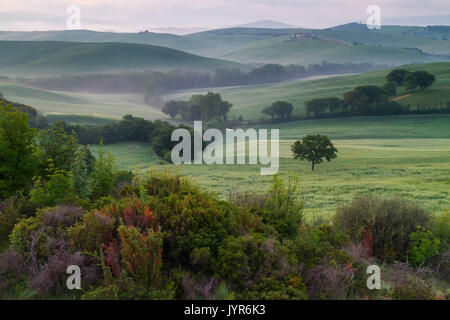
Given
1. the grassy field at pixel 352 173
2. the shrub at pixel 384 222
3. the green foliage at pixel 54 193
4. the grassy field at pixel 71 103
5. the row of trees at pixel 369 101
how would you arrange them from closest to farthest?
1. the shrub at pixel 384 222
2. the green foliage at pixel 54 193
3. the grassy field at pixel 352 173
4. the row of trees at pixel 369 101
5. the grassy field at pixel 71 103

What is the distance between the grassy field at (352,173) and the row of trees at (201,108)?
3875 centimetres

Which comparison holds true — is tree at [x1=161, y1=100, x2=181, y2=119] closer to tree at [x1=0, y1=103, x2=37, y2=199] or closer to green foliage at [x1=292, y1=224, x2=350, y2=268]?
tree at [x1=0, y1=103, x2=37, y2=199]

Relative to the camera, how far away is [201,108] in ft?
348

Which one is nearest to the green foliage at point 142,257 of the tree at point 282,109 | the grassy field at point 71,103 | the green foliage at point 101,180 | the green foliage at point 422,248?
the green foliage at point 101,180

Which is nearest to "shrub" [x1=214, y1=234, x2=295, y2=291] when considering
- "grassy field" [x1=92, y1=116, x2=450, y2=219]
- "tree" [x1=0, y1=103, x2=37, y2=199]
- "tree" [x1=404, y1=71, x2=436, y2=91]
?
"grassy field" [x1=92, y1=116, x2=450, y2=219]

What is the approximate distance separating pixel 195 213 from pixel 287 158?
36692 millimetres

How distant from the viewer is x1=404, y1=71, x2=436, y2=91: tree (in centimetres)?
9812

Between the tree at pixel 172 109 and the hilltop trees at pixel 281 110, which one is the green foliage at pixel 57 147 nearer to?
the hilltop trees at pixel 281 110

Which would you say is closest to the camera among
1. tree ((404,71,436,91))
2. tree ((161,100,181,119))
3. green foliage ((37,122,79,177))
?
green foliage ((37,122,79,177))

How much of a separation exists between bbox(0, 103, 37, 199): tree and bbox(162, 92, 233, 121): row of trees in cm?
9055

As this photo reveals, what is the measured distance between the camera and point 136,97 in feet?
582

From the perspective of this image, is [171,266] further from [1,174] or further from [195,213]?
[1,174]

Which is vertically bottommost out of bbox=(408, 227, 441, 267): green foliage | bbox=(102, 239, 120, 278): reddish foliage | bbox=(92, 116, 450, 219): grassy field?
bbox=(92, 116, 450, 219): grassy field

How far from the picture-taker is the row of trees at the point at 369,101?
90.9 meters
